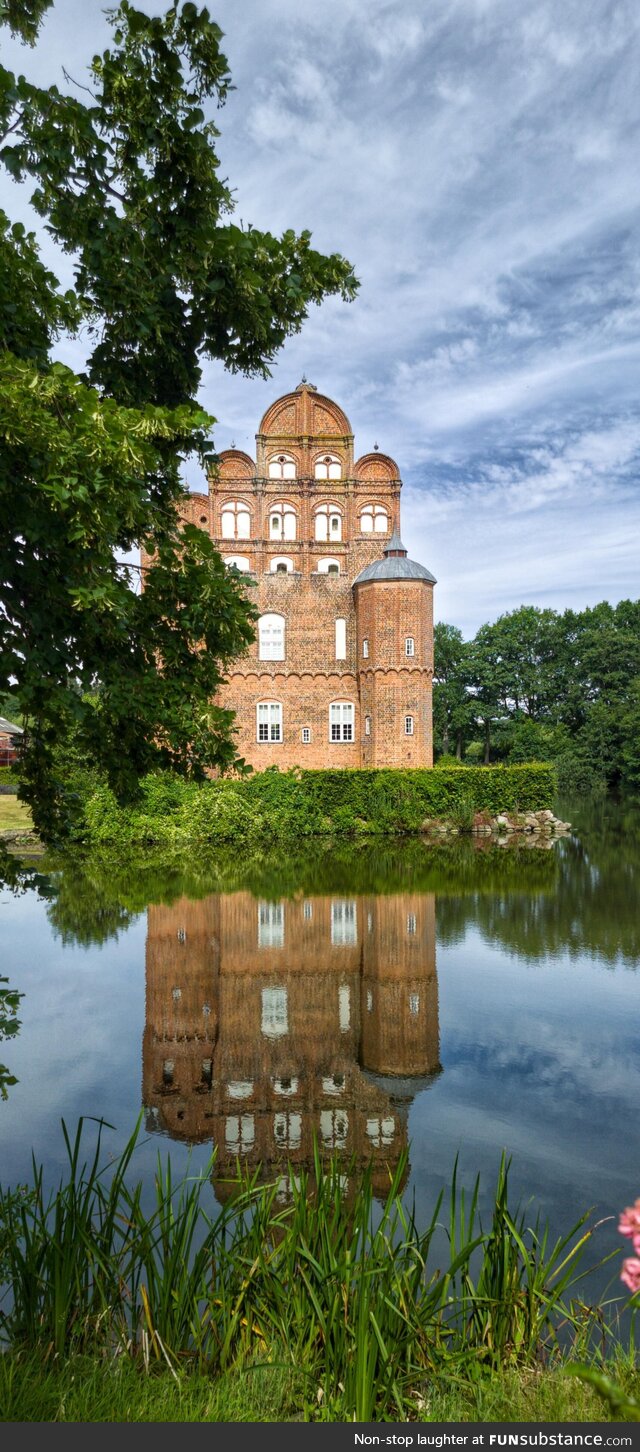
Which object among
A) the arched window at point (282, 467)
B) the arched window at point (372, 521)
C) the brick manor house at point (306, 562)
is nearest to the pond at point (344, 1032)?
the brick manor house at point (306, 562)

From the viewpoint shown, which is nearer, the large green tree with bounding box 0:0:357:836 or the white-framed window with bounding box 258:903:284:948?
the large green tree with bounding box 0:0:357:836

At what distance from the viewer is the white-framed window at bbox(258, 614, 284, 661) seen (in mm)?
29500

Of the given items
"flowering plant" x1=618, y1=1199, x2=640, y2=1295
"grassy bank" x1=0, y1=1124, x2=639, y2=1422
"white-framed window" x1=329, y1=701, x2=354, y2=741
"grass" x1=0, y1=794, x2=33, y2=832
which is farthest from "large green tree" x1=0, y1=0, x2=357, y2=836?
"white-framed window" x1=329, y1=701, x2=354, y2=741

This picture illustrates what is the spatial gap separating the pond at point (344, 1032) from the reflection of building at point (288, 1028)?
1.1 inches

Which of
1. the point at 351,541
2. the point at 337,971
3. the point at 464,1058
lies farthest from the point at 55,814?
the point at 351,541

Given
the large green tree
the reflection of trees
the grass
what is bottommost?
the reflection of trees

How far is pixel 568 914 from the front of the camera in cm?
1316

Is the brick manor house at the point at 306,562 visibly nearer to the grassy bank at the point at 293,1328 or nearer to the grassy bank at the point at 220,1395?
the grassy bank at the point at 293,1328

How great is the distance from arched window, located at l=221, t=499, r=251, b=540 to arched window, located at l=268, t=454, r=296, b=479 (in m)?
1.73

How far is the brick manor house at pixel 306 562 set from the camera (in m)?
29.2

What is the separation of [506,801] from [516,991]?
1793 cm

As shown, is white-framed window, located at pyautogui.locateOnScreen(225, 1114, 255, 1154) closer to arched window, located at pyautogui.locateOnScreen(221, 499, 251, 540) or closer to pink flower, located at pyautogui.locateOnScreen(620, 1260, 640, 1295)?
pink flower, located at pyautogui.locateOnScreen(620, 1260, 640, 1295)

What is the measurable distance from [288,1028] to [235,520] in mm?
24411

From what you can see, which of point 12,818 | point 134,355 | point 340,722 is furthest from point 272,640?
point 134,355
